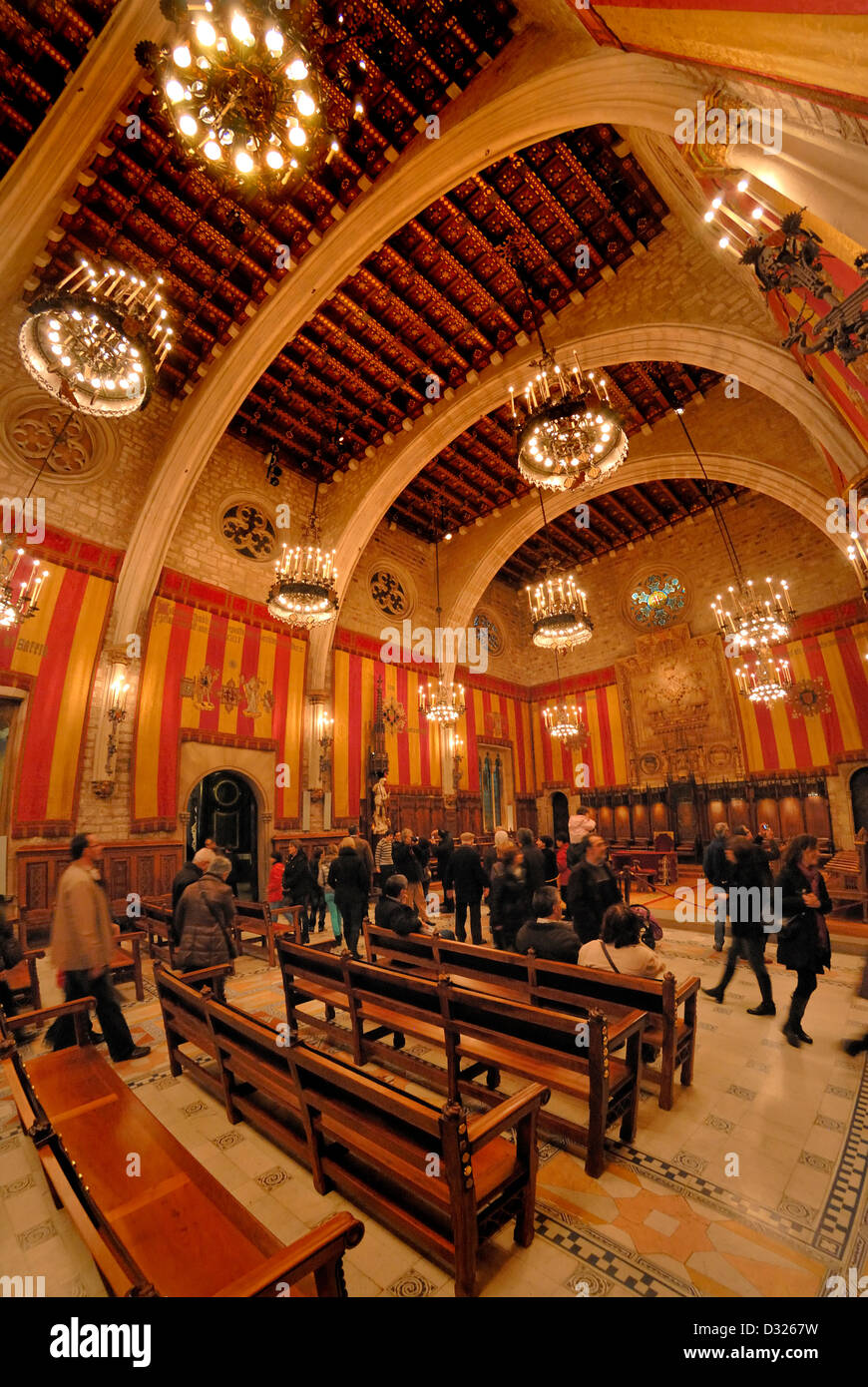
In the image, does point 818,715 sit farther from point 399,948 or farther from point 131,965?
point 131,965

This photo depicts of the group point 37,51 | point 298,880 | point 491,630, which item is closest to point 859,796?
point 491,630

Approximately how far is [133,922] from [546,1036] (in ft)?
17.3

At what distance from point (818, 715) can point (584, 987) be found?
39.0 ft

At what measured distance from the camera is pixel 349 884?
5.06m

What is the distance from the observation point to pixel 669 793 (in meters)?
13.7

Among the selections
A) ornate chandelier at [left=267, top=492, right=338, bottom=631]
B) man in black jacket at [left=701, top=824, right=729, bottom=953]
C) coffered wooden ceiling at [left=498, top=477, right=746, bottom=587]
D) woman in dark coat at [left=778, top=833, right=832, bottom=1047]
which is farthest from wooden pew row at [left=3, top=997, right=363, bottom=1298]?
coffered wooden ceiling at [left=498, top=477, right=746, bottom=587]

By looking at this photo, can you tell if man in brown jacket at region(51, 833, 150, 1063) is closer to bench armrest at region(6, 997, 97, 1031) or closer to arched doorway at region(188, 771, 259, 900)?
bench armrest at region(6, 997, 97, 1031)

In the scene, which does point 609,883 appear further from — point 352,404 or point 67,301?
point 352,404

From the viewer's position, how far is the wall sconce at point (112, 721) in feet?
24.6

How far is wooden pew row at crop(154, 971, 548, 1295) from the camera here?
164 centimetres

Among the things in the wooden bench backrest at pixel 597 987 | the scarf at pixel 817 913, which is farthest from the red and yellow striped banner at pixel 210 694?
the scarf at pixel 817 913
